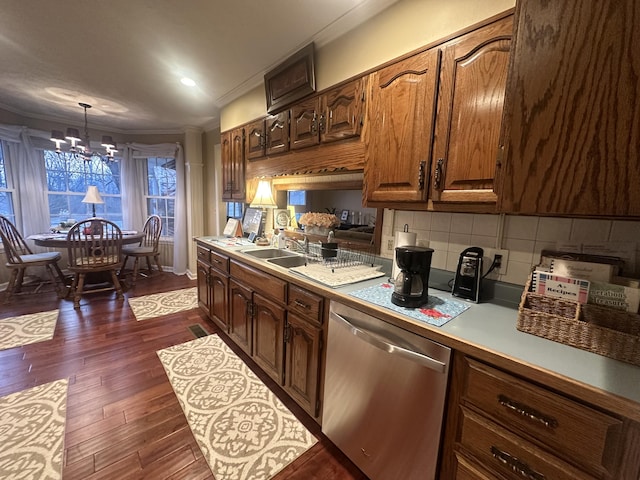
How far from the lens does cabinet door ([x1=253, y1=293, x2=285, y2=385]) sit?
1700 millimetres

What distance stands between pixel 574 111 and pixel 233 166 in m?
2.74

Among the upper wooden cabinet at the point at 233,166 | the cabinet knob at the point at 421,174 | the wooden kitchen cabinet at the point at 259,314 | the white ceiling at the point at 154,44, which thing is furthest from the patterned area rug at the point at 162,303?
the cabinet knob at the point at 421,174

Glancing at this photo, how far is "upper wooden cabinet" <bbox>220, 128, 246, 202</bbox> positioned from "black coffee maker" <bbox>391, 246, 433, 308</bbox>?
6.74 feet

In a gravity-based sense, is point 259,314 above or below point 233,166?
below

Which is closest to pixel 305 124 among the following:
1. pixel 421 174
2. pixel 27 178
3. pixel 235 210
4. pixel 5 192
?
pixel 421 174

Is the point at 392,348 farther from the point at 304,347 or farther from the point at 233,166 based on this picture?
the point at 233,166

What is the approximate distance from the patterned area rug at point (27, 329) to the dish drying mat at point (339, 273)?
264 cm

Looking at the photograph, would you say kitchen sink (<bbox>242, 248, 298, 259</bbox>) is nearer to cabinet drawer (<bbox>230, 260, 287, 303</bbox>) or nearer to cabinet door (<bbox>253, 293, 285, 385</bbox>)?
cabinet drawer (<bbox>230, 260, 287, 303</bbox>)

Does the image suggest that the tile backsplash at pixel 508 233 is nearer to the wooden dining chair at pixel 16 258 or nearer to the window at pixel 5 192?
the wooden dining chair at pixel 16 258

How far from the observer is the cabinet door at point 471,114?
1.00 m

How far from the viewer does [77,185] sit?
4.31 metres

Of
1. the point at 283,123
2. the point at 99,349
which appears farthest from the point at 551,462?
the point at 99,349

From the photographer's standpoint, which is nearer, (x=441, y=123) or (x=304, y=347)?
(x=441, y=123)

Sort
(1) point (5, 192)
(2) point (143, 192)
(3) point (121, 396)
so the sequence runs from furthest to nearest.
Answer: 1. (2) point (143, 192)
2. (1) point (5, 192)
3. (3) point (121, 396)
